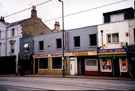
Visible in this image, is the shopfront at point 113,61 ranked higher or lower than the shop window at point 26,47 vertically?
lower

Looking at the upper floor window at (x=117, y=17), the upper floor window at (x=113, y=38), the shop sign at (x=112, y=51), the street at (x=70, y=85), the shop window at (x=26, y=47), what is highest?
the upper floor window at (x=117, y=17)

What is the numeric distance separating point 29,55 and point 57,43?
22.2 ft

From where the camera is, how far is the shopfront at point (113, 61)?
2123cm

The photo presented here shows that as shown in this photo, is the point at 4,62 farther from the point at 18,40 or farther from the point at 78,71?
the point at 78,71

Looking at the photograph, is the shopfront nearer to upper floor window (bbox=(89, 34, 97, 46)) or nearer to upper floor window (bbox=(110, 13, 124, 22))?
upper floor window (bbox=(89, 34, 97, 46))

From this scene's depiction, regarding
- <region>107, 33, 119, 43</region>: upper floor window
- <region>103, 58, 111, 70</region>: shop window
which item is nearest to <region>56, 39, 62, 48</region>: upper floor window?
<region>103, 58, 111, 70</region>: shop window

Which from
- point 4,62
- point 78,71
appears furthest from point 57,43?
point 4,62

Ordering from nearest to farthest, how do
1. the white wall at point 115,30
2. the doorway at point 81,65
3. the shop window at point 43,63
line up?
the white wall at point 115,30 < the doorway at point 81,65 < the shop window at point 43,63

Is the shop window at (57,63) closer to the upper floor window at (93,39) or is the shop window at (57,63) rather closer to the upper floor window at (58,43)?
the upper floor window at (58,43)

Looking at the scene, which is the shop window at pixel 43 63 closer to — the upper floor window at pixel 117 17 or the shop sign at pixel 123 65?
the upper floor window at pixel 117 17

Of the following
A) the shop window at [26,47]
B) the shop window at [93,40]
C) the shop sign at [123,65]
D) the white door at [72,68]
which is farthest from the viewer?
the shop window at [26,47]

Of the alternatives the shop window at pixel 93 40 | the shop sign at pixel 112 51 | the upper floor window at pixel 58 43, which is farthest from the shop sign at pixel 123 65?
the upper floor window at pixel 58 43

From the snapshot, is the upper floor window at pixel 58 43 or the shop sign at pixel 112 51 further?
the upper floor window at pixel 58 43

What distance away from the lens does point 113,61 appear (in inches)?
882
